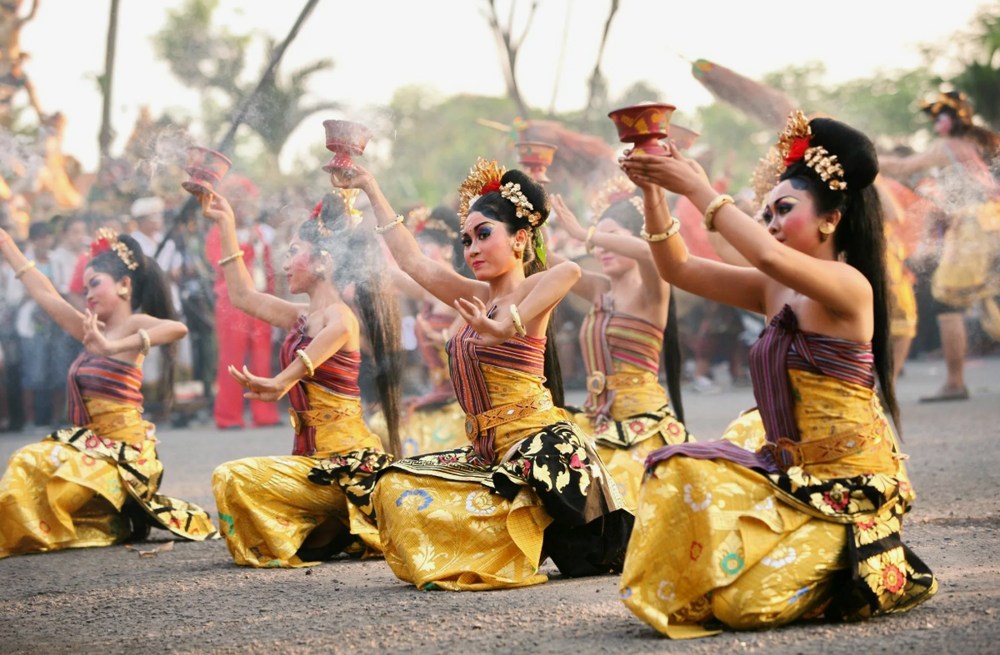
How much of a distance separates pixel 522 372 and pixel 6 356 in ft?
32.4

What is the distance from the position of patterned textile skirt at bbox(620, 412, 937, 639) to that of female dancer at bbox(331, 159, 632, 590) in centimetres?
101

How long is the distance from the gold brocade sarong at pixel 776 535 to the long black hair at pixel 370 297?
8.24 ft

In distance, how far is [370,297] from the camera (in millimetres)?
5957

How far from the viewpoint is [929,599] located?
3.79m

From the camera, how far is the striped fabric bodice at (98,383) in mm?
6234

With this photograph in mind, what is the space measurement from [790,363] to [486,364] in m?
1.46

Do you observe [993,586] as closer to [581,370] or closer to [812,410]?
[812,410]

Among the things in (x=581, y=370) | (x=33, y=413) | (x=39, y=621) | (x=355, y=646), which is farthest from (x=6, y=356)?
(x=355, y=646)

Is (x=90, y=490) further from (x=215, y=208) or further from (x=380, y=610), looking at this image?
(x=380, y=610)

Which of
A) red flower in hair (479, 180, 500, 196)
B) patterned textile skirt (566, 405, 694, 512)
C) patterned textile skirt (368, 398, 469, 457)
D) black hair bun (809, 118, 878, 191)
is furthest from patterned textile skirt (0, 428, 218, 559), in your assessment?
black hair bun (809, 118, 878, 191)

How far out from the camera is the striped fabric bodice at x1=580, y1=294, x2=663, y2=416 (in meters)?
6.12

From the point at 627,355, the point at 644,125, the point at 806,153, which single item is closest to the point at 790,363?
the point at 806,153

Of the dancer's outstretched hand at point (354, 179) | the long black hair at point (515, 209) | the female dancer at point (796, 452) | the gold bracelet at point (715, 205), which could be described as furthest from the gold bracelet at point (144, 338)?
the gold bracelet at point (715, 205)

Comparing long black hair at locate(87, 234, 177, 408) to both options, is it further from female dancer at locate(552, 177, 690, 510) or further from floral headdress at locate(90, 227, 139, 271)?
female dancer at locate(552, 177, 690, 510)
